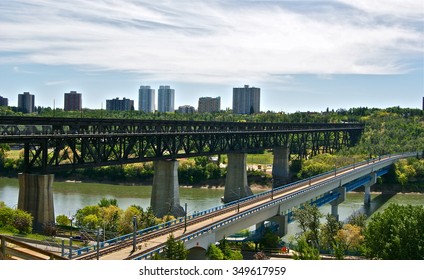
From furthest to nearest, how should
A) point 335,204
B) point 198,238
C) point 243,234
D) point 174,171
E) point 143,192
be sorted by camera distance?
point 143,192
point 335,204
point 174,171
point 243,234
point 198,238

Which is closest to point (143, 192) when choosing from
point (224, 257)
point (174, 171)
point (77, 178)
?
point (77, 178)

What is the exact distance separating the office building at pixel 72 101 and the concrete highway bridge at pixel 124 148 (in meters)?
83.2

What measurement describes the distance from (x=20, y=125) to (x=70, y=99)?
5132 inches

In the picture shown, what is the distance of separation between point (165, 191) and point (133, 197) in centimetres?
2039

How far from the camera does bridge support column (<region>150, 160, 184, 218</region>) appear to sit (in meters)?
56.2

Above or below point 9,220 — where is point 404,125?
above

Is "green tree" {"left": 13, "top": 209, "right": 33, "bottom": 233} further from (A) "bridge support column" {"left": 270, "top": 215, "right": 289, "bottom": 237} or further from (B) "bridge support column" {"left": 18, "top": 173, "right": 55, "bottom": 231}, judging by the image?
(A) "bridge support column" {"left": 270, "top": 215, "right": 289, "bottom": 237}

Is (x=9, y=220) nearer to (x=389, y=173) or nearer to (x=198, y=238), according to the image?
(x=198, y=238)

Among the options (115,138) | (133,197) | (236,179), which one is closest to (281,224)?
(115,138)

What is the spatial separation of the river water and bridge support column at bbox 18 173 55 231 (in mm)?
15863

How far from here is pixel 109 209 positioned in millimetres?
47875

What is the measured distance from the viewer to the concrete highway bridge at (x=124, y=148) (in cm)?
4403

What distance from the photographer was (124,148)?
179 ft

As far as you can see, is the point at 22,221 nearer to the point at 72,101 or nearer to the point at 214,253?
the point at 214,253
